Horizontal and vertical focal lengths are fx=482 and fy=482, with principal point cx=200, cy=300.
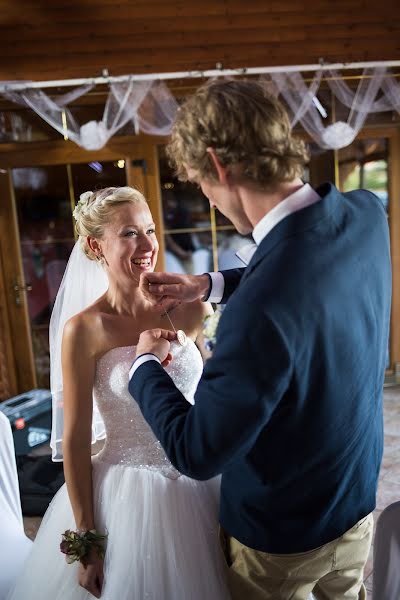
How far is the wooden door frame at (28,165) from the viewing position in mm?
4273

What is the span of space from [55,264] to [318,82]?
2.84 metres

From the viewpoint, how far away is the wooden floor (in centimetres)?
268

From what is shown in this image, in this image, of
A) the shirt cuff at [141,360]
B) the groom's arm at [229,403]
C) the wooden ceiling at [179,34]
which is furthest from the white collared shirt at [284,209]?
the wooden ceiling at [179,34]

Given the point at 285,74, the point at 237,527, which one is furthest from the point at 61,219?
the point at 237,527

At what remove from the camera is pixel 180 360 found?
159 centimetres

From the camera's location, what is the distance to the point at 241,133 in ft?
2.94

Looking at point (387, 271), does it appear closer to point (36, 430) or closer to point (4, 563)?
point (4, 563)

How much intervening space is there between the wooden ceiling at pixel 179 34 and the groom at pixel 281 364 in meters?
3.76

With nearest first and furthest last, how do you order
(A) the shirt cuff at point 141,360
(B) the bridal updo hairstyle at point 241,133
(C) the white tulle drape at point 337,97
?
(B) the bridal updo hairstyle at point 241,133 → (A) the shirt cuff at point 141,360 → (C) the white tulle drape at point 337,97

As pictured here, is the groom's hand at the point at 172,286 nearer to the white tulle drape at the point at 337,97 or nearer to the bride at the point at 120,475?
the bride at the point at 120,475

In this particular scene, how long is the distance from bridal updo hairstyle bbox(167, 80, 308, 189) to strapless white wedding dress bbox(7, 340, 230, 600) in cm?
77

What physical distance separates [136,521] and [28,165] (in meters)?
3.72

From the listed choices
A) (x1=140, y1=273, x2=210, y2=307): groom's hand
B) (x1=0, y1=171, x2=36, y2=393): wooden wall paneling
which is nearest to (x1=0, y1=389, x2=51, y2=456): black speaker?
(x1=0, y1=171, x2=36, y2=393): wooden wall paneling

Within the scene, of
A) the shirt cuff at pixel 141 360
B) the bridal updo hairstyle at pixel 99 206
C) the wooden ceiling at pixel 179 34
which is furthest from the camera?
the wooden ceiling at pixel 179 34
